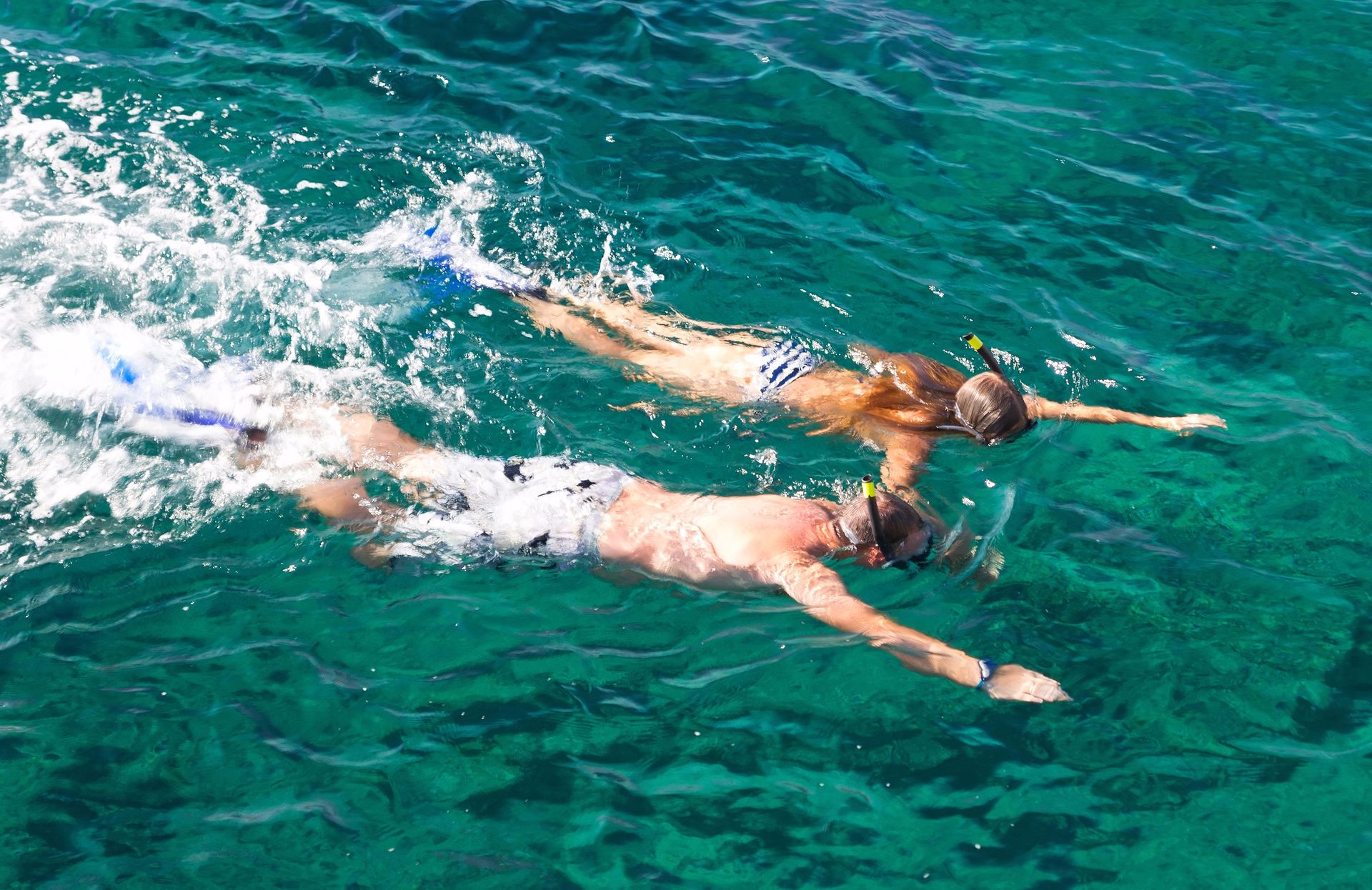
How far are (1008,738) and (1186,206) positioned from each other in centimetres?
637

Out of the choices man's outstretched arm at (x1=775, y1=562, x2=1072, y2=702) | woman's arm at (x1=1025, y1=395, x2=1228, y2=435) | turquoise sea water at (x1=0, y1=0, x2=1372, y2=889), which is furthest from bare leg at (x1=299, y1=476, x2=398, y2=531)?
woman's arm at (x1=1025, y1=395, x2=1228, y2=435)

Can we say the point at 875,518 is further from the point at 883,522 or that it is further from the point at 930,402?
the point at 930,402

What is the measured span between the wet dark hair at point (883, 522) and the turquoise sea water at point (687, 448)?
0.47m

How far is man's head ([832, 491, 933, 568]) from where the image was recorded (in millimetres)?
5477

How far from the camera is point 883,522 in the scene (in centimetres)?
543

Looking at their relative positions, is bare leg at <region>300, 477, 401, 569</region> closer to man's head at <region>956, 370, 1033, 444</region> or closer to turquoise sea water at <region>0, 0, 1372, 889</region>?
turquoise sea water at <region>0, 0, 1372, 889</region>

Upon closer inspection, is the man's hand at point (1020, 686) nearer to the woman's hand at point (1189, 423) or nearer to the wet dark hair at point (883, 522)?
the wet dark hair at point (883, 522)

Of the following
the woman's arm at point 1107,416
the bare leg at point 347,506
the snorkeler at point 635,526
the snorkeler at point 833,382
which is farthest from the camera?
the woman's arm at point 1107,416

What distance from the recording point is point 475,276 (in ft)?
25.3

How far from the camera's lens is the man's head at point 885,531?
18.0 feet

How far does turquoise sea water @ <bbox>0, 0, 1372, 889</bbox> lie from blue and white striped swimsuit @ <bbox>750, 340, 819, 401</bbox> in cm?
24

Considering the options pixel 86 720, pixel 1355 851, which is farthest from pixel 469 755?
pixel 1355 851

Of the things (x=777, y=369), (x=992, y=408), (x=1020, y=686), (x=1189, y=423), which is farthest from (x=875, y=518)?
(x=1189, y=423)

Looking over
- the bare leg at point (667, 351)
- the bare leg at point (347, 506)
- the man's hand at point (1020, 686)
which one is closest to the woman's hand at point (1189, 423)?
the bare leg at point (667, 351)
